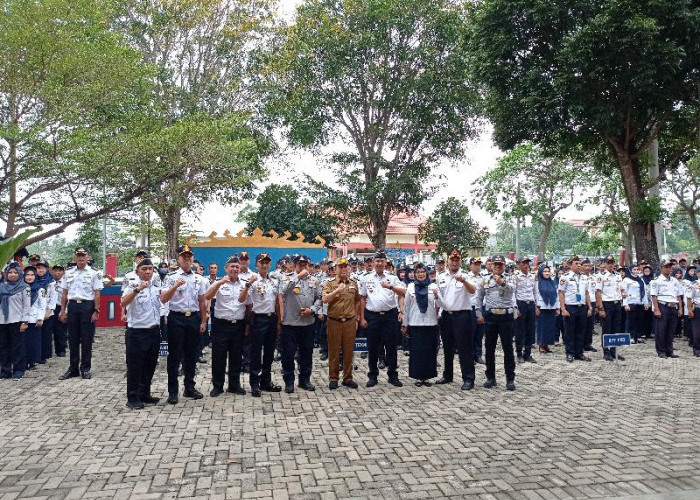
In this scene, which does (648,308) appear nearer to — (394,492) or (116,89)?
(394,492)

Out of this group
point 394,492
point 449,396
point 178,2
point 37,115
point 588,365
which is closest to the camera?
point 394,492

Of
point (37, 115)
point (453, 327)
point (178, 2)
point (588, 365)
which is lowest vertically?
point (588, 365)

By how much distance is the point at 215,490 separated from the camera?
13.9 feet

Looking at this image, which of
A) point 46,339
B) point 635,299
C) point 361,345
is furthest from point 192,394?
point 635,299

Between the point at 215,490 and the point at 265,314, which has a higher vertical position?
the point at 265,314

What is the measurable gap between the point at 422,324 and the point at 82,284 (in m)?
4.90

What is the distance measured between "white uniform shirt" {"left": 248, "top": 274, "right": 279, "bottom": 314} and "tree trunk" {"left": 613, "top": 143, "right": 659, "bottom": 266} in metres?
13.3

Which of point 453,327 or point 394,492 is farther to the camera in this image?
point 453,327

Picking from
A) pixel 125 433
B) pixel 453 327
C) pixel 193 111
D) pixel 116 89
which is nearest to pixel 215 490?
pixel 125 433

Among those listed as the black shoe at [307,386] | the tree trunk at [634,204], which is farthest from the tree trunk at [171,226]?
the tree trunk at [634,204]

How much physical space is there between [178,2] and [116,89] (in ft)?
24.0

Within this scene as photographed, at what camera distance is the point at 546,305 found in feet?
36.0

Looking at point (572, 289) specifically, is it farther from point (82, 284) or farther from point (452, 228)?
point (452, 228)

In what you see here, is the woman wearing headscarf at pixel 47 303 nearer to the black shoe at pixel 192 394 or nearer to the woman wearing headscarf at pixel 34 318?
the woman wearing headscarf at pixel 34 318
